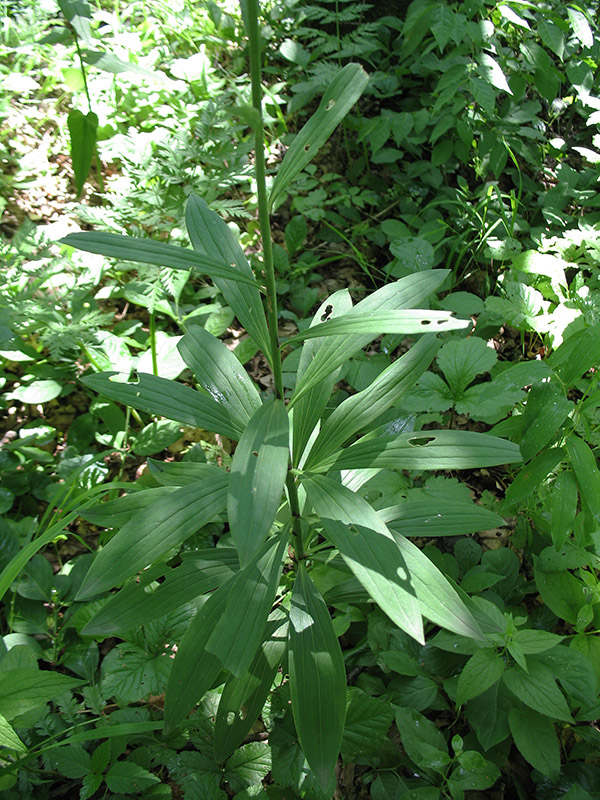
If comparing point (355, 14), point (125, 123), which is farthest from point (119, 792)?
point (355, 14)

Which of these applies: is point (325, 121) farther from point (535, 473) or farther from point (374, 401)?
point (535, 473)

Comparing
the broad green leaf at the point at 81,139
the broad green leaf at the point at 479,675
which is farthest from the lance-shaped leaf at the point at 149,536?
the broad green leaf at the point at 81,139

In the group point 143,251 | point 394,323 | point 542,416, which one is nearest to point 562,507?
point 542,416

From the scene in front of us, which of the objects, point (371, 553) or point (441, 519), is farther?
point (441, 519)

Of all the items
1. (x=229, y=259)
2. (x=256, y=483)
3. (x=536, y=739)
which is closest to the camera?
(x=256, y=483)

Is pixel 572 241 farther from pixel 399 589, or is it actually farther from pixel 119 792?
pixel 119 792

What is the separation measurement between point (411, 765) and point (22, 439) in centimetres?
174

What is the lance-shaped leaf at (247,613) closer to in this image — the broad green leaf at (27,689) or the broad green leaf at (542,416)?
the broad green leaf at (27,689)

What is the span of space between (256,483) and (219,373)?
51 cm

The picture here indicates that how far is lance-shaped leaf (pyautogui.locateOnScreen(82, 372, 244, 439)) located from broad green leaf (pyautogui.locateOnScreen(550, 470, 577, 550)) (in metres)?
0.94

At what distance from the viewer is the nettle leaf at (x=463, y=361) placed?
182cm

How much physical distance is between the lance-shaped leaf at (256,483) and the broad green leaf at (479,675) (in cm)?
90

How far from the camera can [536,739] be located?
136cm

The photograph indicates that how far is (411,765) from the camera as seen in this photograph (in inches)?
56.3
